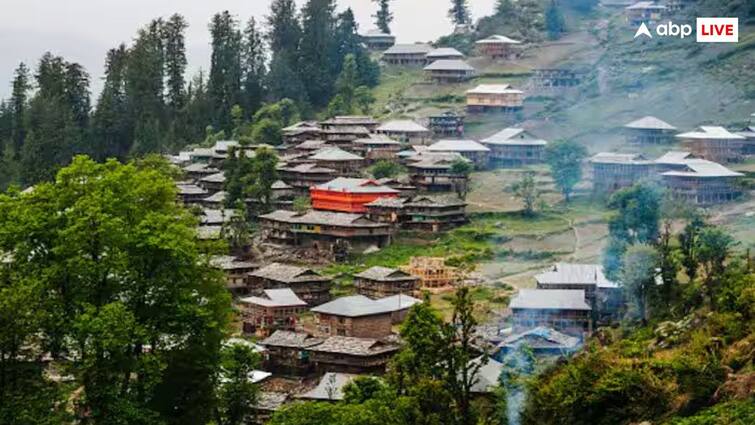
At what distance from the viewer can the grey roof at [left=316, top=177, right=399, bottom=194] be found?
4072cm

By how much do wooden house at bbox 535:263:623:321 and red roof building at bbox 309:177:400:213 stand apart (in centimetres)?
978

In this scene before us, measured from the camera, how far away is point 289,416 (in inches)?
772

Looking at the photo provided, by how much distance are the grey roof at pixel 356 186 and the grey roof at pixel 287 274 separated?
604 centimetres

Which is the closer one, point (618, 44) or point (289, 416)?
point (289, 416)

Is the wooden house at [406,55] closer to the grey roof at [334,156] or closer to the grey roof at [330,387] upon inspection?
the grey roof at [334,156]

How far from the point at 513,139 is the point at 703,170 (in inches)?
382

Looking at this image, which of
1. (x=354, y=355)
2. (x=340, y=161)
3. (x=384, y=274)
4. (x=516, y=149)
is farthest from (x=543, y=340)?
(x=340, y=161)

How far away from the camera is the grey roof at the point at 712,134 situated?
41.3 meters

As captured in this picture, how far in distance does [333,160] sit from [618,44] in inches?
676

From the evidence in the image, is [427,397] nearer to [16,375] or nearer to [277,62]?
[16,375]

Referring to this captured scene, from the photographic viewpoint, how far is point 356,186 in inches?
1613

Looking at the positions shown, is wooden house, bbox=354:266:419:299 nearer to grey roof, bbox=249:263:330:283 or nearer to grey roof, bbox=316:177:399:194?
grey roof, bbox=249:263:330:283

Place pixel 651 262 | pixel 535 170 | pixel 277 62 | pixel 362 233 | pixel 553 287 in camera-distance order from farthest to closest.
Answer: pixel 277 62, pixel 535 170, pixel 362 233, pixel 553 287, pixel 651 262

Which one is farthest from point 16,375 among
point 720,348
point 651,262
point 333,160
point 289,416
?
point 333,160
